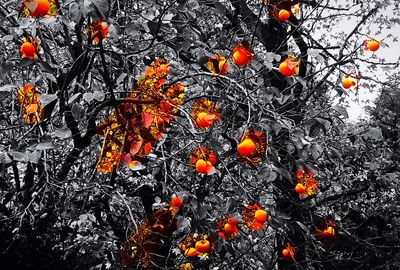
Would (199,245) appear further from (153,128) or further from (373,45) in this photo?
(373,45)

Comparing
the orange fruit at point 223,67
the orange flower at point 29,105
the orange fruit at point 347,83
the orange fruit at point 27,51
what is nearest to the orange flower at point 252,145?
the orange fruit at point 223,67

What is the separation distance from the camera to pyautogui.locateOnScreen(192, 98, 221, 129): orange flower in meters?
2.16

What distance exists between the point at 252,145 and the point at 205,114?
0.32m

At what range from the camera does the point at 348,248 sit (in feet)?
24.8

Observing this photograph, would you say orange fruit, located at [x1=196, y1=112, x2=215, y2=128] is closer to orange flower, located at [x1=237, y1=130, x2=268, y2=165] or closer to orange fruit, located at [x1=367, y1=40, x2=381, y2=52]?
orange flower, located at [x1=237, y1=130, x2=268, y2=165]

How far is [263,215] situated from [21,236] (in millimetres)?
1721

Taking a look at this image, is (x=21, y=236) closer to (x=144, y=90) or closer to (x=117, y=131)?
(x=117, y=131)

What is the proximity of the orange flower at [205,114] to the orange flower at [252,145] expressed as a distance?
0.63ft

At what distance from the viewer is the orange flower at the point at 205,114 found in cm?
216

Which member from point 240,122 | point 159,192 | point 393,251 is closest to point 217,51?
point 240,122

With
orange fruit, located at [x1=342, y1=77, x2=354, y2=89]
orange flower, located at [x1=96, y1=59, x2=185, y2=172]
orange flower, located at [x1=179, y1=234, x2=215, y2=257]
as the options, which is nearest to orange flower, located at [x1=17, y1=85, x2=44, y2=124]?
orange flower, located at [x1=96, y1=59, x2=185, y2=172]

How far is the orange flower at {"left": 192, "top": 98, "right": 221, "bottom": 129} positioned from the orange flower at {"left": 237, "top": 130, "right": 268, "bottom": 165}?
19cm

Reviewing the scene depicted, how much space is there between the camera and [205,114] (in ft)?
7.18

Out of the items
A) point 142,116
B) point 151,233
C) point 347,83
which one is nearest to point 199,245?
point 151,233
